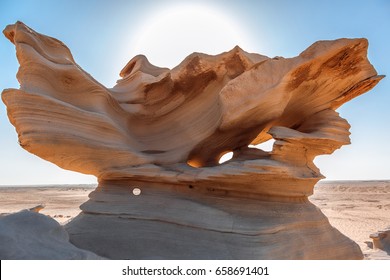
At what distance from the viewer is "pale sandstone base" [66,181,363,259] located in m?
5.06

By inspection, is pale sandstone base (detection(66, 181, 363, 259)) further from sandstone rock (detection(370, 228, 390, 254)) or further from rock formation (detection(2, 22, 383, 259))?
sandstone rock (detection(370, 228, 390, 254))

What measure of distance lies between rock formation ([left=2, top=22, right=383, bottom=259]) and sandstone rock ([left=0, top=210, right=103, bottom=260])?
0.93m

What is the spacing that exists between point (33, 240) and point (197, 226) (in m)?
2.43

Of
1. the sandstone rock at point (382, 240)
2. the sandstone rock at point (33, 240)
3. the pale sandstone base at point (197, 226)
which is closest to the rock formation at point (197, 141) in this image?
the pale sandstone base at point (197, 226)

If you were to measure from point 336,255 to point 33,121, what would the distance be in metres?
5.88

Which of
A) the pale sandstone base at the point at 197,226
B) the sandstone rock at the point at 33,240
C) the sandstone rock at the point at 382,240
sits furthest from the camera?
the sandstone rock at the point at 382,240

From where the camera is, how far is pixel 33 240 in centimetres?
398

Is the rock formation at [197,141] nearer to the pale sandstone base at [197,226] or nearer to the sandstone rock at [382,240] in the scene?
the pale sandstone base at [197,226]

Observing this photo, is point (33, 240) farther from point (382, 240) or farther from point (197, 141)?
point (382, 240)

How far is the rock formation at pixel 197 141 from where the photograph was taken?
5.31m

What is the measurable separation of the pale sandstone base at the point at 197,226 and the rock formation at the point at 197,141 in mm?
18

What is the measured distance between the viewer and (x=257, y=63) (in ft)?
19.1

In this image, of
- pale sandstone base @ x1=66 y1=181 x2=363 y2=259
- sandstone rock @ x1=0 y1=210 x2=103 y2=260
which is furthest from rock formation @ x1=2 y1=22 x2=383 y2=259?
sandstone rock @ x1=0 y1=210 x2=103 y2=260

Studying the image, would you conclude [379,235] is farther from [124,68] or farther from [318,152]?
[124,68]
